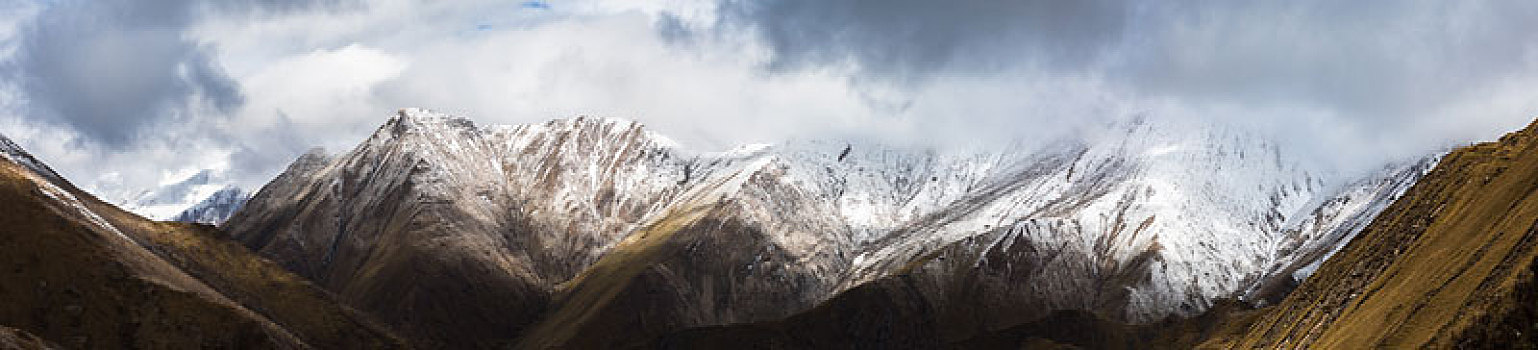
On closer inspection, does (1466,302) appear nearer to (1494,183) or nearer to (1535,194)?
(1535,194)

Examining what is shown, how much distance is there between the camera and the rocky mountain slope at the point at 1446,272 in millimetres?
113062

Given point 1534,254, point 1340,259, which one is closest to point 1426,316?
point 1534,254

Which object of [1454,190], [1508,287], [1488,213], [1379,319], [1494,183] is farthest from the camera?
[1454,190]

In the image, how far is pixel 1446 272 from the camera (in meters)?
134

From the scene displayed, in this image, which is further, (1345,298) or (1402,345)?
(1345,298)

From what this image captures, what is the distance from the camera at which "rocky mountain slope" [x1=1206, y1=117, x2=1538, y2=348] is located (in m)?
113

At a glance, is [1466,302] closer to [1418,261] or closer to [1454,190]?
[1418,261]

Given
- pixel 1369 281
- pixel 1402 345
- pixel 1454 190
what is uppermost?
pixel 1454 190

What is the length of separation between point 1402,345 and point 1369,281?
143 ft

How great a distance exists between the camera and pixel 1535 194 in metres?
136

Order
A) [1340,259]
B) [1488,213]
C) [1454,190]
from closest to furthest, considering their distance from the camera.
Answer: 1. [1488,213]
2. [1454,190]
3. [1340,259]

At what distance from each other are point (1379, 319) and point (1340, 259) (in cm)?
6765

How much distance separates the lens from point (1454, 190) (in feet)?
570

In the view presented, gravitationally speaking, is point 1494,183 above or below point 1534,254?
above
